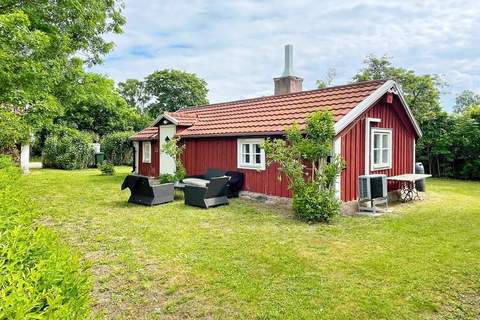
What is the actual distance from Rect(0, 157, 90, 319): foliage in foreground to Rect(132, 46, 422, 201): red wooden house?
24.1 feet

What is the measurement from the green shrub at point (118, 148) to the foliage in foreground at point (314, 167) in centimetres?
1842

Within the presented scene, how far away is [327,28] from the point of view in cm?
1260

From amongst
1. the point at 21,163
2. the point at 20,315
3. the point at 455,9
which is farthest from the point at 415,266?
the point at 21,163

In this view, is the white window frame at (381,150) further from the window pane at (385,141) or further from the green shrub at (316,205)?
the green shrub at (316,205)

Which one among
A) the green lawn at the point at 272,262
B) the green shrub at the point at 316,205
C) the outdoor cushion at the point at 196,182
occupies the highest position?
the outdoor cushion at the point at 196,182

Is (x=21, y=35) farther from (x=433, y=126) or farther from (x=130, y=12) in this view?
(x=433, y=126)

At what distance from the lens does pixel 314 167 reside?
8.16 m

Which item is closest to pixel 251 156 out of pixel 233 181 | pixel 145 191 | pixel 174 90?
pixel 233 181

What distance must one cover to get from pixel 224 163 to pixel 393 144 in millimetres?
5817

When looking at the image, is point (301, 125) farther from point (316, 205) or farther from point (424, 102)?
point (424, 102)

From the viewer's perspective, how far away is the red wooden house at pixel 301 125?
9.10 m

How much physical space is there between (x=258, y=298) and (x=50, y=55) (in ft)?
30.0

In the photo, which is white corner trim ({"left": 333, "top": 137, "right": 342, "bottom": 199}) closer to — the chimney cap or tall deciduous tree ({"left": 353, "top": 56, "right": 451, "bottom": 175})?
the chimney cap

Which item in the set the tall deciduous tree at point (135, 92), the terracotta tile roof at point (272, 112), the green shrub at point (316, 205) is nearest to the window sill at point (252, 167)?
the terracotta tile roof at point (272, 112)
